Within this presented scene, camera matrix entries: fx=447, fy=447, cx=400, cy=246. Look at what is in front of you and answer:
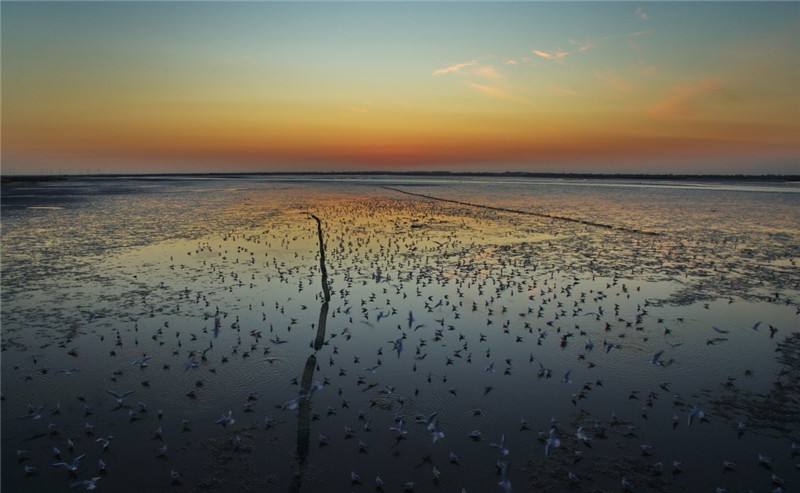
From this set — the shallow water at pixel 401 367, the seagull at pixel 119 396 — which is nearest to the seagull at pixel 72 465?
the shallow water at pixel 401 367

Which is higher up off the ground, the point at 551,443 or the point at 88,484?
the point at 551,443

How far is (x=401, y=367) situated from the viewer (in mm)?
10789

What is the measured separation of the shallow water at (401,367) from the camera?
7.32 m

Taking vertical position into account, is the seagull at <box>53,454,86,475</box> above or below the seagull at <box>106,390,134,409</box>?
below

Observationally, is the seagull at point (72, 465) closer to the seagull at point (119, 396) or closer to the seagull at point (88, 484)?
the seagull at point (88, 484)

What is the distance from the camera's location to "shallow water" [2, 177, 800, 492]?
7.32 meters

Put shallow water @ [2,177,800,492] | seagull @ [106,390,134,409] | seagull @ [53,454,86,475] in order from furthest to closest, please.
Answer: seagull @ [106,390,134,409] → shallow water @ [2,177,800,492] → seagull @ [53,454,86,475]

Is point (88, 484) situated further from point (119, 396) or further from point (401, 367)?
point (401, 367)

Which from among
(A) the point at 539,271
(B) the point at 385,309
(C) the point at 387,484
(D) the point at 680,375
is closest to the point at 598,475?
(C) the point at 387,484

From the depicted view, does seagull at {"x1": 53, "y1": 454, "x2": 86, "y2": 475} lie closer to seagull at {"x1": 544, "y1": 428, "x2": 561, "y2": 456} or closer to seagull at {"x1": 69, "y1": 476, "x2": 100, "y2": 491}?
seagull at {"x1": 69, "y1": 476, "x2": 100, "y2": 491}

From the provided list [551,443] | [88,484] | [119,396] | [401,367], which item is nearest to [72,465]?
[88,484]

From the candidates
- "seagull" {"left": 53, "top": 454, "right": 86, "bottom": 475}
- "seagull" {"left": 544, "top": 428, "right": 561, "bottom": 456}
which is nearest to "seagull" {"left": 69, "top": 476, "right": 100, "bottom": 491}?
"seagull" {"left": 53, "top": 454, "right": 86, "bottom": 475}

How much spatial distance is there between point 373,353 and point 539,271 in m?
11.2

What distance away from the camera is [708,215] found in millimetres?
43719
